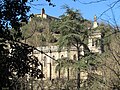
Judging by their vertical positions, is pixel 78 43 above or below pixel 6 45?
above

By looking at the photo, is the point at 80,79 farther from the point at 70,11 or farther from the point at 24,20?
the point at 24,20

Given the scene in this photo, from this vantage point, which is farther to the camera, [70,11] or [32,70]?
[70,11]

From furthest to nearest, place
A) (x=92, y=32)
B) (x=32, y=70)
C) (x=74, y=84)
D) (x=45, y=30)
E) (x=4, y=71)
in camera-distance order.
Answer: (x=45, y=30), (x=74, y=84), (x=92, y=32), (x=32, y=70), (x=4, y=71)

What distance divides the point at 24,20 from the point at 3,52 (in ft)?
2.78

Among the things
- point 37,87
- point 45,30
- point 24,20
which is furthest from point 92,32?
point 45,30

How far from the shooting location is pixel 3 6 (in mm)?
6680

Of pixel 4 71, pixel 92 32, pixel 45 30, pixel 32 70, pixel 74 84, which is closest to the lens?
pixel 4 71

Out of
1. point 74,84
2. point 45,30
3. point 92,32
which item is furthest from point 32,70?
point 45,30

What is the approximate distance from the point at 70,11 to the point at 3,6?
2446 cm

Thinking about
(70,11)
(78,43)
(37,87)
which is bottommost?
(37,87)

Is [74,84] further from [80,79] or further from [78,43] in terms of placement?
[78,43]

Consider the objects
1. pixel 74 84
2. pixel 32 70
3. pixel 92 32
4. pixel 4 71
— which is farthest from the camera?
pixel 74 84

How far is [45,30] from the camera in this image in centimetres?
6319

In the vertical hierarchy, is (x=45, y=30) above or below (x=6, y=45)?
above
